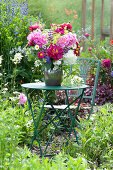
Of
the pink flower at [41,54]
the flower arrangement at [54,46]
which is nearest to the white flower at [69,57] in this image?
the flower arrangement at [54,46]

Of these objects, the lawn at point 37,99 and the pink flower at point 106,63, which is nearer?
the lawn at point 37,99

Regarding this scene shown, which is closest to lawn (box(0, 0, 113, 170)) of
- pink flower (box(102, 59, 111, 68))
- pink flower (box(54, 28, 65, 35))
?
pink flower (box(102, 59, 111, 68))

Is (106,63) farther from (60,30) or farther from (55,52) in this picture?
(55,52)

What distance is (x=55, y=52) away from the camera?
8.96ft

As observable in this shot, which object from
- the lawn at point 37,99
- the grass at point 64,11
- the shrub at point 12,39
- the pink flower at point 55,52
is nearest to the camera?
the lawn at point 37,99

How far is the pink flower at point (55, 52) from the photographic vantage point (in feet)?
8.95

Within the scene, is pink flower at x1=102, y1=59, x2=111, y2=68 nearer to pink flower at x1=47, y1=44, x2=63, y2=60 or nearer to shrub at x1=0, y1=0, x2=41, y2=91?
shrub at x1=0, y1=0, x2=41, y2=91

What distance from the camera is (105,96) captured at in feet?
16.2

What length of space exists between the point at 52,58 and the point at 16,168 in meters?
1.31

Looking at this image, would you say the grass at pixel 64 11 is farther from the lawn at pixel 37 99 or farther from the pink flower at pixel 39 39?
the pink flower at pixel 39 39

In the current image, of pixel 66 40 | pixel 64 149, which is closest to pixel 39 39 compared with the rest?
pixel 66 40

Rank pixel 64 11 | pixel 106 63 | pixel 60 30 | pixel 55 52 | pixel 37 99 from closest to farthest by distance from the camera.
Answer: pixel 55 52 < pixel 60 30 < pixel 37 99 < pixel 106 63 < pixel 64 11

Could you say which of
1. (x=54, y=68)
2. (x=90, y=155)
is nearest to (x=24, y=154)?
(x=90, y=155)

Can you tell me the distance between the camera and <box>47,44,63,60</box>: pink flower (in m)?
2.73
